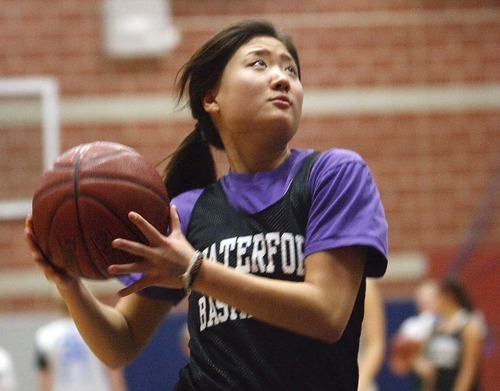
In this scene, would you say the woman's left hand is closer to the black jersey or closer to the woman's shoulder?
the black jersey

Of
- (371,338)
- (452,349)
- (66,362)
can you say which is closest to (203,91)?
(371,338)

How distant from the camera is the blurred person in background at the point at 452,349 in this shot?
6.22 m

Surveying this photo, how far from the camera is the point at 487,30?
29.6ft

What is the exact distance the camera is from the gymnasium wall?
8484mm

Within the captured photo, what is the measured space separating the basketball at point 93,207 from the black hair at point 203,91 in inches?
17.6

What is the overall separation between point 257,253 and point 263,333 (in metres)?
0.19

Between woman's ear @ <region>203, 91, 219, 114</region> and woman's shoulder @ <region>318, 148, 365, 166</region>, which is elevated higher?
woman's ear @ <region>203, 91, 219, 114</region>

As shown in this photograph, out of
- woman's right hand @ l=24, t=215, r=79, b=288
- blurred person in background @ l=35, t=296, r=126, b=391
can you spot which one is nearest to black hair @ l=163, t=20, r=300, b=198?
woman's right hand @ l=24, t=215, r=79, b=288

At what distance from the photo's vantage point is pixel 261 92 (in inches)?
90.9

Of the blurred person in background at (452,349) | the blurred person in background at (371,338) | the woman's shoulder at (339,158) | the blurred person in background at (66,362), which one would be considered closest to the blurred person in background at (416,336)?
the blurred person in background at (452,349)

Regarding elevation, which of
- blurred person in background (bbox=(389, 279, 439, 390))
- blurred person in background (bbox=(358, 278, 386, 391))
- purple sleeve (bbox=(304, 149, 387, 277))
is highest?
purple sleeve (bbox=(304, 149, 387, 277))

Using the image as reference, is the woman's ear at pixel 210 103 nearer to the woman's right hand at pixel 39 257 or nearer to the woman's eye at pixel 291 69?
the woman's eye at pixel 291 69

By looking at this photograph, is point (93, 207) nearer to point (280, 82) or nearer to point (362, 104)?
point (280, 82)

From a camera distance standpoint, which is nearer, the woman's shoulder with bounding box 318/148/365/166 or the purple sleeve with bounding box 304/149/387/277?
the purple sleeve with bounding box 304/149/387/277
